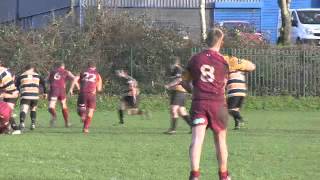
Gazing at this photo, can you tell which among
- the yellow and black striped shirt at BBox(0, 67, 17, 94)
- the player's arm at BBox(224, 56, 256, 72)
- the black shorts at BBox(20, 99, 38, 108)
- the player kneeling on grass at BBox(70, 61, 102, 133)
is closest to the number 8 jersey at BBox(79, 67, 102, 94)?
the player kneeling on grass at BBox(70, 61, 102, 133)

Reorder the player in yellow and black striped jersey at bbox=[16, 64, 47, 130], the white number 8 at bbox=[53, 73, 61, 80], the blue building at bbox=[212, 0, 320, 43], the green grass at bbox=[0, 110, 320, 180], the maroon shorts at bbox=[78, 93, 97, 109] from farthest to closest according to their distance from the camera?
the blue building at bbox=[212, 0, 320, 43] → the white number 8 at bbox=[53, 73, 61, 80] → the player in yellow and black striped jersey at bbox=[16, 64, 47, 130] → the maroon shorts at bbox=[78, 93, 97, 109] → the green grass at bbox=[0, 110, 320, 180]

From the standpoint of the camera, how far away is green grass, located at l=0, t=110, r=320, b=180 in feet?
36.4

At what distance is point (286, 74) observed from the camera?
31.3 metres

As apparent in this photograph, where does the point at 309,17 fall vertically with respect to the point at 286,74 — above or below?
above

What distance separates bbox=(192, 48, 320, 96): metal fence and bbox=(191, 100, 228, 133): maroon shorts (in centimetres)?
2150

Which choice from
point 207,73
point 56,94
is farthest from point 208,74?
point 56,94

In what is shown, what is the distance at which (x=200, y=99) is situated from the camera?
981cm

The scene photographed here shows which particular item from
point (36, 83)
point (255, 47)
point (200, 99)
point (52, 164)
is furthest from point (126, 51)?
point (200, 99)

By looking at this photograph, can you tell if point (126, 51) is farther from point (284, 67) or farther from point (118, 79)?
point (284, 67)

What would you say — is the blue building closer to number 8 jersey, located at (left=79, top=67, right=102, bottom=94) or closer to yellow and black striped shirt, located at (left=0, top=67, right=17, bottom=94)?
number 8 jersey, located at (left=79, top=67, right=102, bottom=94)

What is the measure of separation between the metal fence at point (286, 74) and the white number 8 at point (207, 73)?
21.6m

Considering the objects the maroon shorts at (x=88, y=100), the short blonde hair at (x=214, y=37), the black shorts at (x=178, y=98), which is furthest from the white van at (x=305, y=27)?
the short blonde hair at (x=214, y=37)

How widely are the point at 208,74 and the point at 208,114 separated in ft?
1.61

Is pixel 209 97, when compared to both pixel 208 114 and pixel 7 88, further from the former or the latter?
pixel 7 88
